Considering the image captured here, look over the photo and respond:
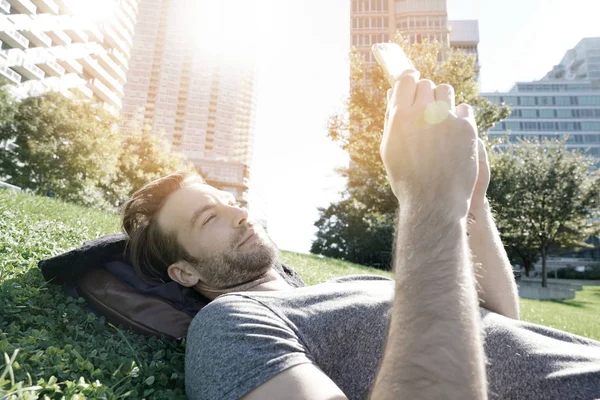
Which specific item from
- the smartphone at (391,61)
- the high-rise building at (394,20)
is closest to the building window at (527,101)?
the high-rise building at (394,20)

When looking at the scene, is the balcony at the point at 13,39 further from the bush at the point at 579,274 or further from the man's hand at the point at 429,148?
the bush at the point at 579,274

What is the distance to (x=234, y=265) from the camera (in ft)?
7.97

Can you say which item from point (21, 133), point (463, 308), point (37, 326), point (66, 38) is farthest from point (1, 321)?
point (66, 38)

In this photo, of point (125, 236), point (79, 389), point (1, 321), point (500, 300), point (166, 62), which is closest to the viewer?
point (79, 389)

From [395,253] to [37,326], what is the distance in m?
1.89

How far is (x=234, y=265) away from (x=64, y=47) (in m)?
67.3

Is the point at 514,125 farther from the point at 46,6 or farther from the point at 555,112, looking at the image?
the point at 46,6

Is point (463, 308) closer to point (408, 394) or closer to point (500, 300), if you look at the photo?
point (408, 394)

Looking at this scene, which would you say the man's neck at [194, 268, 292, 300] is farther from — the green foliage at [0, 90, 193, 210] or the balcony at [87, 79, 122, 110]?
the balcony at [87, 79, 122, 110]

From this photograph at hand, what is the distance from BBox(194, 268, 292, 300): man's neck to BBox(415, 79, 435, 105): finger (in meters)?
1.41

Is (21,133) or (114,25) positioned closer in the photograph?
(21,133)

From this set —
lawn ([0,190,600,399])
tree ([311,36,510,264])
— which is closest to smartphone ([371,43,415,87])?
lawn ([0,190,600,399])

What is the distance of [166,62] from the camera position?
369ft

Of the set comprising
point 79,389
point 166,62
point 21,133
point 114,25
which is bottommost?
point 79,389
